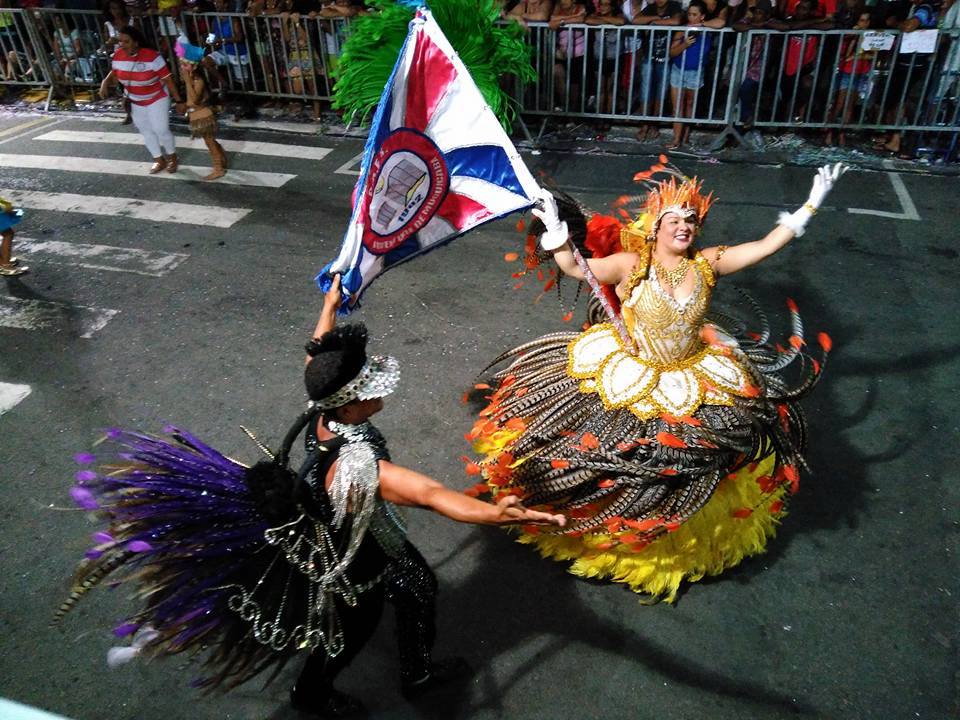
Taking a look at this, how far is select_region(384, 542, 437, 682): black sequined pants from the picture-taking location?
2922 millimetres

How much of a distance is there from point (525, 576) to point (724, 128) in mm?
7741

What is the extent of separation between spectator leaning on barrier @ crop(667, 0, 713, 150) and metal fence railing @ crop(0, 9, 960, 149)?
2 centimetres

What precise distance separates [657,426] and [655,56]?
762 centimetres

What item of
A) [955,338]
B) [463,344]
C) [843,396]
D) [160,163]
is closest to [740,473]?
[843,396]

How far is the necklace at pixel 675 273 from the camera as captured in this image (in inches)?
141

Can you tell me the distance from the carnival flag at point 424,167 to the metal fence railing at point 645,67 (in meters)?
5.53

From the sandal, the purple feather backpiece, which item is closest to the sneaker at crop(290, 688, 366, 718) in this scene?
the purple feather backpiece

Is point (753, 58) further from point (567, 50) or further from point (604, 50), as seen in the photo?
point (567, 50)

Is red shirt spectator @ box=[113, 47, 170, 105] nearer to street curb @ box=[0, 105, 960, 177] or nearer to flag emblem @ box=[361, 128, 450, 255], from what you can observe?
street curb @ box=[0, 105, 960, 177]

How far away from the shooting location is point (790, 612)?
11.8 ft

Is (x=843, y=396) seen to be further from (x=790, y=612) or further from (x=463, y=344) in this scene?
(x=463, y=344)

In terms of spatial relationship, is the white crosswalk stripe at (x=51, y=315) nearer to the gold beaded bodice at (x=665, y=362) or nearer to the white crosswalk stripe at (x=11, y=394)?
the white crosswalk stripe at (x=11, y=394)

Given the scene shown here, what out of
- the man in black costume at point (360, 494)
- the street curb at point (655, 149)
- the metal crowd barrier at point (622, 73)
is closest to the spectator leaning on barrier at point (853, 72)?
the street curb at point (655, 149)

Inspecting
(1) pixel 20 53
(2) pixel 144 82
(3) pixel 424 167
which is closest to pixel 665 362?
(3) pixel 424 167
